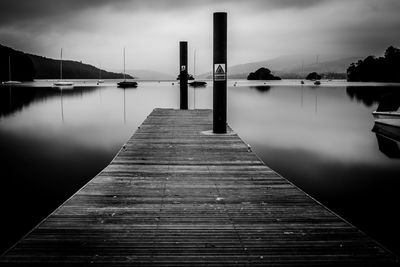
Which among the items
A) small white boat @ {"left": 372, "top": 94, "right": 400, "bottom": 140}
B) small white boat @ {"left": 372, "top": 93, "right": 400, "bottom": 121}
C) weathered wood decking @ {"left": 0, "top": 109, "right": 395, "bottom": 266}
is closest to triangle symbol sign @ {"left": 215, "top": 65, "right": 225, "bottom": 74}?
weathered wood decking @ {"left": 0, "top": 109, "right": 395, "bottom": 266}

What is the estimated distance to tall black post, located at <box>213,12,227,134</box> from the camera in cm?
1047

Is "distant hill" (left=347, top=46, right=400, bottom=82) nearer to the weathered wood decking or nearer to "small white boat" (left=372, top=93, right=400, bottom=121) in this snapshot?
"small white boat" (left=372, top=93, right=400, bottom=121)

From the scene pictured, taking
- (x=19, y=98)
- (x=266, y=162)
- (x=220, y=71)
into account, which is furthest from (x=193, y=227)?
(x=19, y=98)

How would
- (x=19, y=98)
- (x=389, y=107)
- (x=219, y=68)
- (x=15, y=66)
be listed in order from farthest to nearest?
(x=15, y=66) < (x=19, y=98) < (x=389, y=107) < (x=219, y=68)

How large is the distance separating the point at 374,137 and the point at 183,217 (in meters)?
15.9

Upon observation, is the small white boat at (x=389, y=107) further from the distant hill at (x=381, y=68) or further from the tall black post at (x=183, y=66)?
the distant hill at (x=381, y=68)

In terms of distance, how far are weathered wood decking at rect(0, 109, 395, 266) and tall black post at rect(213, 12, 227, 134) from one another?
4.50 m

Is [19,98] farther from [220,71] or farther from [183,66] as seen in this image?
[220,71]

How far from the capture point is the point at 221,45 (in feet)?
34.6

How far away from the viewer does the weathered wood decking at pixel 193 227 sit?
3393 millimetres

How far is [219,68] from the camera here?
10719mm

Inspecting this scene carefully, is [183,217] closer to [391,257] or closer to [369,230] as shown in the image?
[391,257]

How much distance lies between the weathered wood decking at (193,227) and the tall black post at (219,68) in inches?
177

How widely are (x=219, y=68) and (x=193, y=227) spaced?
7252 mm
